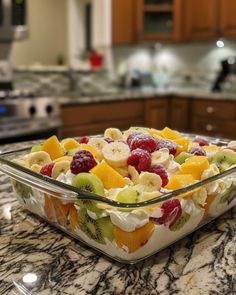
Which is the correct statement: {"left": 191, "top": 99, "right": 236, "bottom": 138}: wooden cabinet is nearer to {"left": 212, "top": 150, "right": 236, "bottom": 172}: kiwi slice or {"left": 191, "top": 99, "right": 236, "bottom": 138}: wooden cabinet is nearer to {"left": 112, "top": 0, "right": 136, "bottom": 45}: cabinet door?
{"left": 112, "top": 0, "right": 136, "bottom": 45}: cabinet door

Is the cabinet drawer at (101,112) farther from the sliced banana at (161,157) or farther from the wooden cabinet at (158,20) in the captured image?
the sliced banana at (161,157)

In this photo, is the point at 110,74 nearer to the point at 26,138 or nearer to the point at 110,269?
the point at 26,138

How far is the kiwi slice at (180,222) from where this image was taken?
647mm

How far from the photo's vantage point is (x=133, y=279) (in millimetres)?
600

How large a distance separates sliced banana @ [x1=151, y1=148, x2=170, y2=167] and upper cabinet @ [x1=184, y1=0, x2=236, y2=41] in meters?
2.66

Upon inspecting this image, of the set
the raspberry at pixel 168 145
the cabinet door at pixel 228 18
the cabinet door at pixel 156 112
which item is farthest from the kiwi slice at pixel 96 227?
the cabinet door at pixel 228 18

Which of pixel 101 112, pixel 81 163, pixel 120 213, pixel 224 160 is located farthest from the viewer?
pixel 101 112

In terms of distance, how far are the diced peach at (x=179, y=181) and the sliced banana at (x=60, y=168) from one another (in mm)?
185

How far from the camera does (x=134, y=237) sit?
59cm

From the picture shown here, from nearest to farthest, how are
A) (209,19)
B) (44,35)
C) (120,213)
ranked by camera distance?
(120,213)
(209,19)
(44,35)

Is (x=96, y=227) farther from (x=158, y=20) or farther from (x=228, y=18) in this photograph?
(x=158, y=20)

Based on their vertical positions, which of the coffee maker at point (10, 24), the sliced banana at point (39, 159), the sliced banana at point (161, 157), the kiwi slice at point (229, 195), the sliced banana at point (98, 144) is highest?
the coffee maker at point (10, 24)

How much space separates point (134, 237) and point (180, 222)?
98mm

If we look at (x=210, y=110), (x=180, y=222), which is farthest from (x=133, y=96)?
(x=180, y=222)
